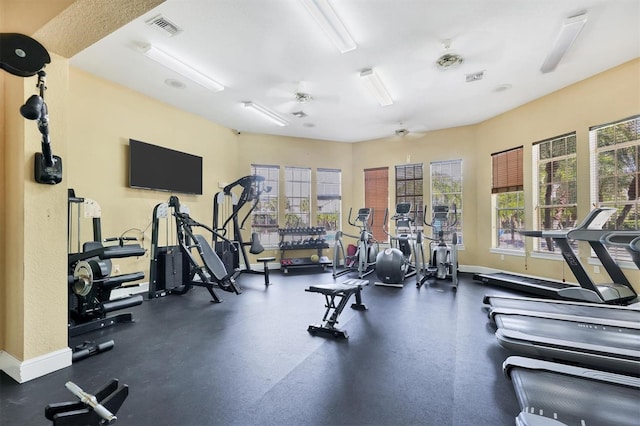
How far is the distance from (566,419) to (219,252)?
5.42 metres

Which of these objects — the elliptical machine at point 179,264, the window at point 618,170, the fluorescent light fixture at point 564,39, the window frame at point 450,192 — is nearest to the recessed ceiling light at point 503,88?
the fluorescent light fixture at point 564,39

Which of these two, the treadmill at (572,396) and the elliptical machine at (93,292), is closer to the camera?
the treadmill at (572,396)

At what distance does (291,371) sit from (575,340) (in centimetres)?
236

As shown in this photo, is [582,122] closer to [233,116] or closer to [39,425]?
[233,116]

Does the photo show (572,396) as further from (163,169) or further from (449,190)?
(163,169)

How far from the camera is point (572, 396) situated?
158 cm

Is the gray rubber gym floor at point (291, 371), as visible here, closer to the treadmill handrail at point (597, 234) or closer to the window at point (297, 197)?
the treadmill handrail at point (597, 234)

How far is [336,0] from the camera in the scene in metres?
2.80

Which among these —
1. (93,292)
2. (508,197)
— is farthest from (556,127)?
(93,292)

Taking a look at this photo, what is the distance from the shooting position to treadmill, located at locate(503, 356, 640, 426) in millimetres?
1415

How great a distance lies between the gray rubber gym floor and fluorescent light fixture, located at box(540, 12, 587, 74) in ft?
11.2

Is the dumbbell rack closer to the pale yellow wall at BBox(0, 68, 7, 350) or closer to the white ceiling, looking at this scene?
the white ceiling

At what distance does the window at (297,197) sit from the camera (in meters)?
7.43

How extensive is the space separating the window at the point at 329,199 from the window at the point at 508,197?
12.2 feet
